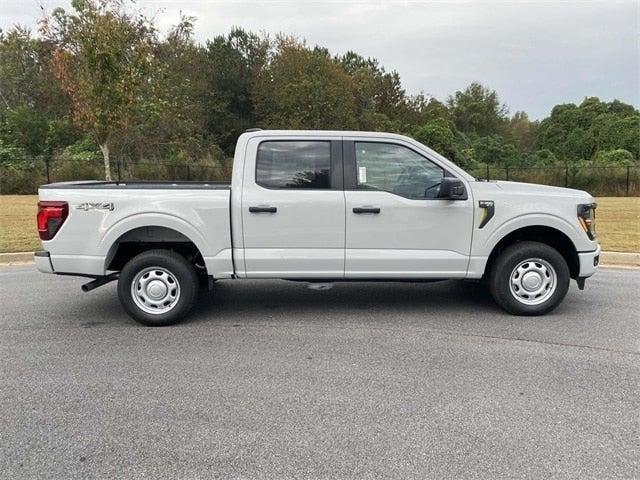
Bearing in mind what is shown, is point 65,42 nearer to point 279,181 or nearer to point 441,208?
point 279,181

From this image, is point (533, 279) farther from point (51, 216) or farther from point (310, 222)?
point (51, 216)

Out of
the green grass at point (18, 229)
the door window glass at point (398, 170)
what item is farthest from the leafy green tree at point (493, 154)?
the door window glass at point (398, 170)

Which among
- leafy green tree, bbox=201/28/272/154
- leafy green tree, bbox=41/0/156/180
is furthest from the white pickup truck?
leafy green tree, bbox=201/28/272/154

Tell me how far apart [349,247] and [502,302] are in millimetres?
1735

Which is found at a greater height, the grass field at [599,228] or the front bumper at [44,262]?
the front bumper at [44,262]

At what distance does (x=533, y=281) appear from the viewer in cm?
552

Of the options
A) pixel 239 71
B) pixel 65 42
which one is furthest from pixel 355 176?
pixel 239 71

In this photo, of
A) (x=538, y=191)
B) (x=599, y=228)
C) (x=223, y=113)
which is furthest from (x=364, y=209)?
(x=223, y=113)

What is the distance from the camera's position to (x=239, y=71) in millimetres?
39844

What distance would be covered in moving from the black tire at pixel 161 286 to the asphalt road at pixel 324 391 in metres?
0.18

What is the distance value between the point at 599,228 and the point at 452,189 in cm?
879

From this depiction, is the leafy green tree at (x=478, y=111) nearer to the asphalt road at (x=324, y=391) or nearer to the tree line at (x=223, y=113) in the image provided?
the tree line at (x=223, y=113)

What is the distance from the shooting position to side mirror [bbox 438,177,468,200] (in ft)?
16.9

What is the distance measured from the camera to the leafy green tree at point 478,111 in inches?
2446
